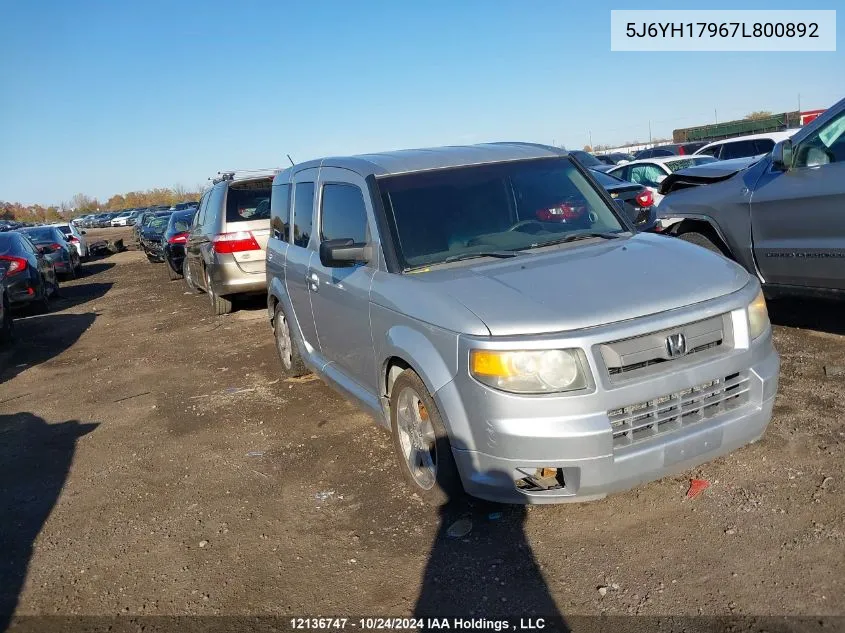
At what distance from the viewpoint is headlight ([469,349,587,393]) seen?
3.21 metres

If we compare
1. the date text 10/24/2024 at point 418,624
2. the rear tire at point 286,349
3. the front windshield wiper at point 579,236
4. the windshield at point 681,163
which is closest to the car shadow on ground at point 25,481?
the date text 10/24/2024 at point 418,624

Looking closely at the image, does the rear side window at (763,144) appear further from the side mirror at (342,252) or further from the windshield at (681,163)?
the side mirror at (342,252)

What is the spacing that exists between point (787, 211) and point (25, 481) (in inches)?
242

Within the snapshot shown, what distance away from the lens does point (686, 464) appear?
3381 millimetres

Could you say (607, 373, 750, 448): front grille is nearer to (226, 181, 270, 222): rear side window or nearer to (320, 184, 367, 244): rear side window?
(320, 184, 367, 244): rear side window

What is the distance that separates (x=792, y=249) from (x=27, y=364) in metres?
8.85

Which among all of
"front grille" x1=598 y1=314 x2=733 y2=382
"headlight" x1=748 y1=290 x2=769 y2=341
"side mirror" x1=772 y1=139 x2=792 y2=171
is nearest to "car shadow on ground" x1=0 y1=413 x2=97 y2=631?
"front grille" x1=598 y1=314 x2=733 y2=382

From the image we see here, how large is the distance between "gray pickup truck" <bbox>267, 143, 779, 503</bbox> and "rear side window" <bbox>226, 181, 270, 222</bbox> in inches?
208

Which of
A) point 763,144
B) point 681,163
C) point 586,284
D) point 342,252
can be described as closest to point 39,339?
point 342,252

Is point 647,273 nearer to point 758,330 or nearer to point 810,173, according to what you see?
point 758,330

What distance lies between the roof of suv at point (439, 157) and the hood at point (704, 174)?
8.29 ft

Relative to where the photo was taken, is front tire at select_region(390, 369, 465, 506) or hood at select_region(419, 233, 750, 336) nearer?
hood at select_region(419, 233, 750, 336)

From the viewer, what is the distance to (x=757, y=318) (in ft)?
12.0

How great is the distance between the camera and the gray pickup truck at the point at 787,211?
5.53m
